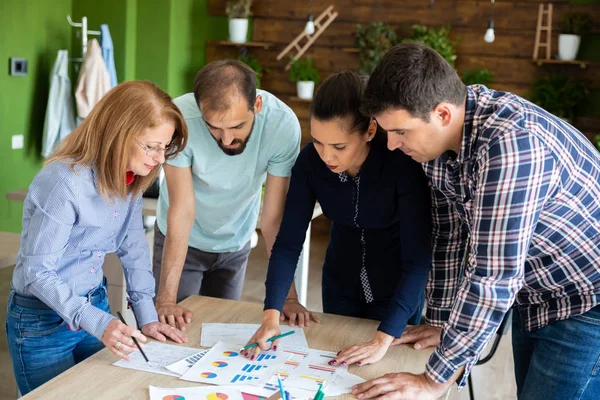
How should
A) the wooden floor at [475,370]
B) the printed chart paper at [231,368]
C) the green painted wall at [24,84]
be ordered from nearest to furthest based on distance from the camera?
the printed chart paper at [231,368]
the wooden floor at [475,370]
the green painted wall at [24,84]

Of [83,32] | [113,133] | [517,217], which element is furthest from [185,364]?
[83,32]

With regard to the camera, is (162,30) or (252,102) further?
(162,30)

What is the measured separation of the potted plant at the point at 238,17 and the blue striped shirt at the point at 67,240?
4.49 metres

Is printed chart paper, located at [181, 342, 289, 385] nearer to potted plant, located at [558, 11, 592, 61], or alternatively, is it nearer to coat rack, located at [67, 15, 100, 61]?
coat rack, located at [67, 15, 100, 61]

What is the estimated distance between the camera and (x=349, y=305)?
6.76ft

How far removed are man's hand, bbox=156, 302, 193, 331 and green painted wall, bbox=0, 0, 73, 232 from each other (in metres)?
3.22

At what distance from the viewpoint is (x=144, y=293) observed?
1.84m

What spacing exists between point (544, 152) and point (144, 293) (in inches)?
42.4

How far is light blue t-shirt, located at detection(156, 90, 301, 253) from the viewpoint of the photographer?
6.98ft

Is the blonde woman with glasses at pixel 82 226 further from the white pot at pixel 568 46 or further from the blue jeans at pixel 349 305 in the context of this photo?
the white pot at pixel 568 46

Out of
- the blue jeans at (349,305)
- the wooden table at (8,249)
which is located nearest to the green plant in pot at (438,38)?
the wooden table at (8,249)

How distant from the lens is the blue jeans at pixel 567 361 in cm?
149

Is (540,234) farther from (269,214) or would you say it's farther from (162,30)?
(162,30)

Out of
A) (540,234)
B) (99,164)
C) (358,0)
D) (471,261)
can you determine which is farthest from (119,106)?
(358,0)
